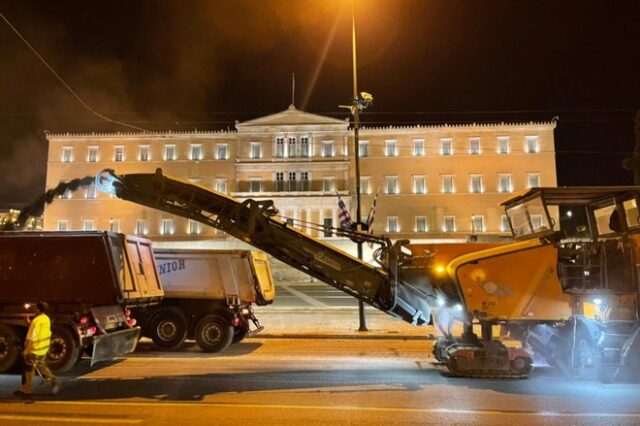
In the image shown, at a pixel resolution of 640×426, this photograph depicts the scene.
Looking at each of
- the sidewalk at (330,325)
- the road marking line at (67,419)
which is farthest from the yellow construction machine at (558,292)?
the road marking line at (67,419)

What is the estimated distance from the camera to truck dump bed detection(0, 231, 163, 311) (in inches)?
383

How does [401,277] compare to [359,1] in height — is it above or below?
below

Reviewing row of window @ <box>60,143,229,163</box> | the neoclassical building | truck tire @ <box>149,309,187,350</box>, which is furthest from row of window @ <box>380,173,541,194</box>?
truck tire @ <box>149,309,187,350</box>

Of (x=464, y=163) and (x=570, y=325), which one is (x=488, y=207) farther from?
(x=570, y=325)

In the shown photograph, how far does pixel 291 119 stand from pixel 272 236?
2111 inches

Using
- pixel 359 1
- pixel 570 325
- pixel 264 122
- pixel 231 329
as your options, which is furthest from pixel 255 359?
pixel 264 122

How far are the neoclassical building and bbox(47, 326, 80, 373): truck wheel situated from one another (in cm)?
4907

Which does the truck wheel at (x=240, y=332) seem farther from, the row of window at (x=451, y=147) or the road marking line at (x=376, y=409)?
the row of window at (x=451, y=147)

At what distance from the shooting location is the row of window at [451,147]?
197 feet

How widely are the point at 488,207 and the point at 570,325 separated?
5329 cm

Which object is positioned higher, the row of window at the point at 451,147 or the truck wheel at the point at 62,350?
Answer: the row of window at the point at 451,147

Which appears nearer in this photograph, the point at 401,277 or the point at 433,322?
the point at 401,277

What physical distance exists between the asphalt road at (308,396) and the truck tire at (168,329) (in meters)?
1.70

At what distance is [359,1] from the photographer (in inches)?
691
